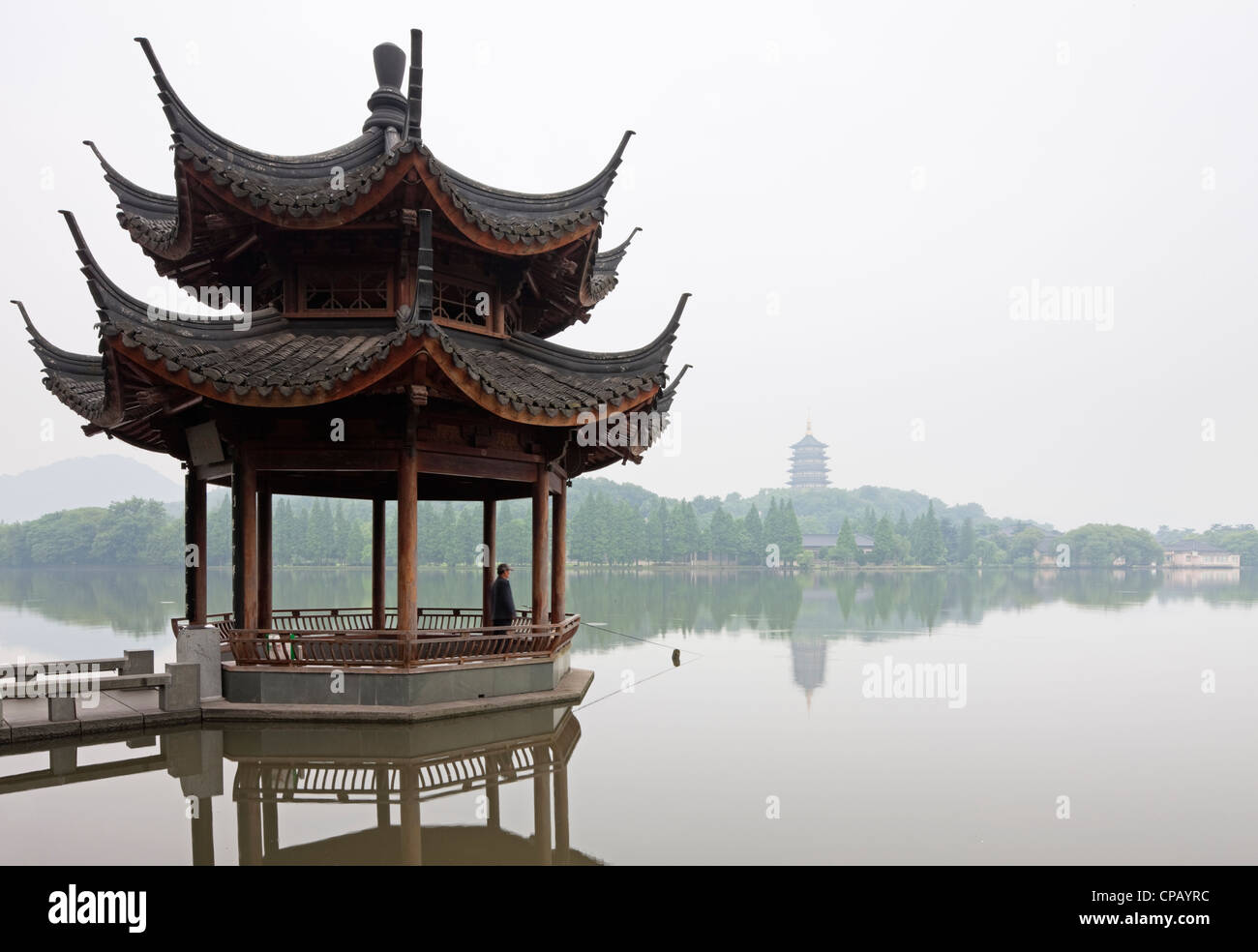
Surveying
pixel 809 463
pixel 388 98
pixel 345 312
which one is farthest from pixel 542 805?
pixel 809 463

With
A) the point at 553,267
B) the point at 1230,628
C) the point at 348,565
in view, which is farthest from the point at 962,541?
the point at 553,267

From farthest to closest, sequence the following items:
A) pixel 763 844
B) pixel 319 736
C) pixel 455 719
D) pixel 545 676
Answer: pixel 545 676, pixel 455 719, pixel 319 736, pixel 763 844

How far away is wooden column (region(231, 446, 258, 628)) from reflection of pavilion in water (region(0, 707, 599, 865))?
168cm

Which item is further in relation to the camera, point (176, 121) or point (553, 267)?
point (553, 267)

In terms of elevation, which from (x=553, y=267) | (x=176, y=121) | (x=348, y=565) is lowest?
(x=348, y=565)

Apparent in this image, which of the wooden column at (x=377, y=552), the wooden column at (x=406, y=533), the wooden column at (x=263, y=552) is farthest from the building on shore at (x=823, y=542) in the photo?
the wooden column at (x=406, y=533)

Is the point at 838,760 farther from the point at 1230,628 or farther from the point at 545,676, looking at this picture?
the point at 1230,628

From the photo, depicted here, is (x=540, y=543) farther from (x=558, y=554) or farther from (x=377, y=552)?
(x=377, y=552)

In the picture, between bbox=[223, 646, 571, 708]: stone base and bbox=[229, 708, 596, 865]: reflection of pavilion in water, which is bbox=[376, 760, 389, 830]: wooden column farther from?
bbox=[223, 646, 571, 708]: stone base

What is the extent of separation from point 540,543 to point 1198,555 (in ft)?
460

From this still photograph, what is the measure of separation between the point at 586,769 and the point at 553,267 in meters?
7.28

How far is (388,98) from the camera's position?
12484mm

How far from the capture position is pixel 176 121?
10.0 m

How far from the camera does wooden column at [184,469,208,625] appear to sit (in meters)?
11.9
